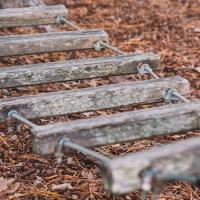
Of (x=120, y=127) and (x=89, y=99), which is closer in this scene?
(x=120, y=127)

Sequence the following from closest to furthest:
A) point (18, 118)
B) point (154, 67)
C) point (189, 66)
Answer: point (18, 118)
point (154, 67)
point (189, 66)

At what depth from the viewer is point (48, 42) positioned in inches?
170

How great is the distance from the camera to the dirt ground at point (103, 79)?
125 inches

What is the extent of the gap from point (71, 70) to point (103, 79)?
133 cm

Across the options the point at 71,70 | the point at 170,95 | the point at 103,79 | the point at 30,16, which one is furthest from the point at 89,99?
the point at 30,16

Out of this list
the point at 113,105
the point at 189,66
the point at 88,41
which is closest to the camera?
the point at 113,105

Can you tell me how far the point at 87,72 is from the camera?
3738mm

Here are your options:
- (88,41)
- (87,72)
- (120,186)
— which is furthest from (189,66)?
(120,186)

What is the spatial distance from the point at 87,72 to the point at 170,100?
2.60ft

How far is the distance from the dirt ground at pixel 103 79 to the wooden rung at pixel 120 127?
0.73 metres

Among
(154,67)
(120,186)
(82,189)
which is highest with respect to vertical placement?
(120,186)

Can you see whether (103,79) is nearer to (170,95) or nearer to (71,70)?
(71,70)

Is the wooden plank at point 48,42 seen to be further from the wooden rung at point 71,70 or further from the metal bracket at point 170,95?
the metal bracket at point 170,95

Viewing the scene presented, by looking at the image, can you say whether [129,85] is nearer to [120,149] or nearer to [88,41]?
[120,149]
